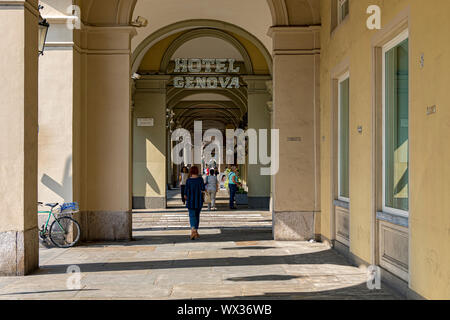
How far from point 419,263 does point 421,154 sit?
101cm

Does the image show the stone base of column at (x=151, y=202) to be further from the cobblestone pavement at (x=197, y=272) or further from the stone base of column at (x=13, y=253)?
the stone base of column at (x=13, y=253)

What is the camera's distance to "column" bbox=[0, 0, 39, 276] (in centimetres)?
732

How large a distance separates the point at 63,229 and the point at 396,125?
230 inches

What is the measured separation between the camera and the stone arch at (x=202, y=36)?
61.1ft

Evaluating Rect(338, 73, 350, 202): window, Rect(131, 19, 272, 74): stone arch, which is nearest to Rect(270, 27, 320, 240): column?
Rect(338, 73, 350, 202): window

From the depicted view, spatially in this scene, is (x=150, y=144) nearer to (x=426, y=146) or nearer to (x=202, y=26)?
(x=202, y=26)

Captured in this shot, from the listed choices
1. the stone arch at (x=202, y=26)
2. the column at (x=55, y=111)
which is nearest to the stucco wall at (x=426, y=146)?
the column at (x=55, y=111)

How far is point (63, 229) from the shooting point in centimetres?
1001

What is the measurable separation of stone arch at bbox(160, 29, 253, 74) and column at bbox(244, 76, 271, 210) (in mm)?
545

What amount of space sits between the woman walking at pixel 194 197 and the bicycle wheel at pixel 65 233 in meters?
2.17

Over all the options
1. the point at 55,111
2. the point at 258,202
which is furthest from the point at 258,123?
the point at 55,111

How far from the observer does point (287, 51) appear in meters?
11.1

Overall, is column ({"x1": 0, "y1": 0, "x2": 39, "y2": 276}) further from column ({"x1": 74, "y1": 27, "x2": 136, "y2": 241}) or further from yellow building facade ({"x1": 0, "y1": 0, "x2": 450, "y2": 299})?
column ({"x1": 74, "y1": 27, "x2": 136, "y2": 241})
